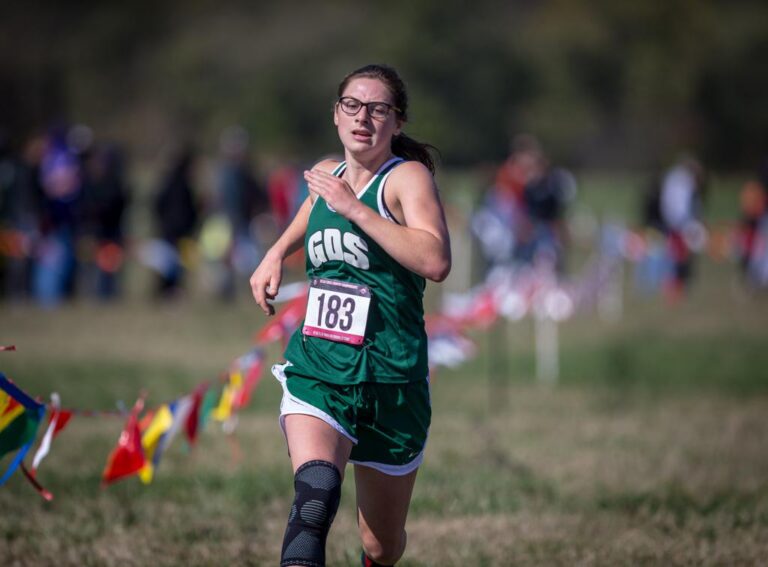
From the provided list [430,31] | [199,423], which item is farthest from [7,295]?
[430,31]

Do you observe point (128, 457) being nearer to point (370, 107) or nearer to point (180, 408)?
point (180, 408)

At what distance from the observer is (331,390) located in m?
4.16

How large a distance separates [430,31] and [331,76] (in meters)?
10.1

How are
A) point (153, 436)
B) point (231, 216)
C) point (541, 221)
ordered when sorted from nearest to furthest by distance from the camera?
point (153, 436) → point (231, 216) → point (541, 221)

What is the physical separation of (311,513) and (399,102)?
1597mm

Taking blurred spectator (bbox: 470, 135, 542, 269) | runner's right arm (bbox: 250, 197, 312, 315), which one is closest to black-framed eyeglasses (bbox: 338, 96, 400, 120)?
runner's right arm (bbox: 250, 197, 312, 315)

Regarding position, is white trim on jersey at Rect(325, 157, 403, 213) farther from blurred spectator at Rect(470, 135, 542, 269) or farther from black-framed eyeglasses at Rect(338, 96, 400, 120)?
blurred spectator at Rect(470, 135, 542, 269)

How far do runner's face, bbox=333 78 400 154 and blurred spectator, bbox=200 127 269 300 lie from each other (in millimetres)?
13993

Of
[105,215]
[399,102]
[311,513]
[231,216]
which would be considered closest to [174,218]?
[105,215]

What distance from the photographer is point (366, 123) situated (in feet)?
14.0

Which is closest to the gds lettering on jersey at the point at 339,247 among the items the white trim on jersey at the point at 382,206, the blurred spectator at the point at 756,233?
the white trim on jersey at the point at 382,206

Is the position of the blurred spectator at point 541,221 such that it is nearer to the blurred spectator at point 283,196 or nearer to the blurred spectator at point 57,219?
the blurred spectator at point 283,196

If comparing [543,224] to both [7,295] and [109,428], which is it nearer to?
[7,295]

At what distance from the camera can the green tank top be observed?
4.16 m
